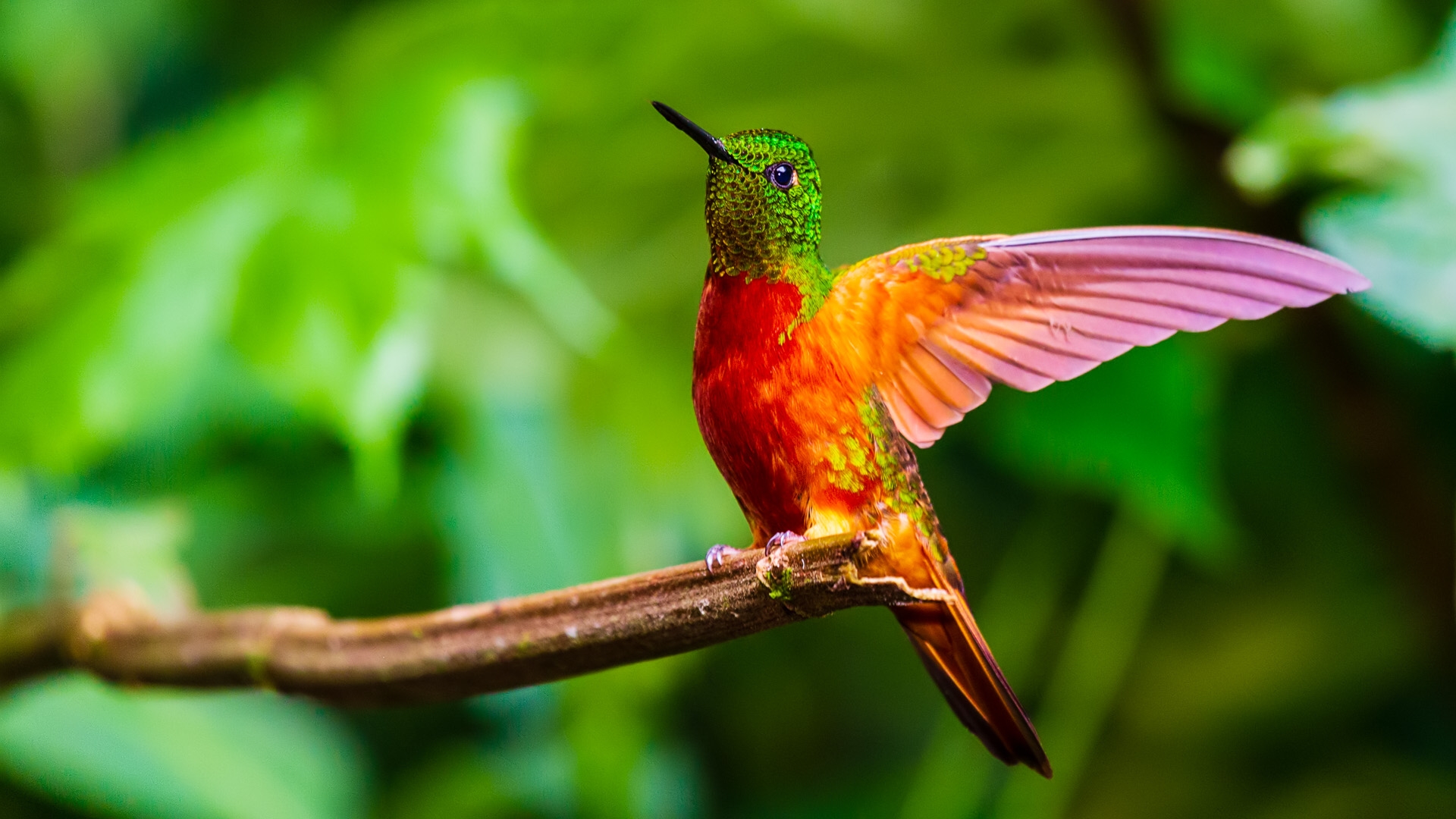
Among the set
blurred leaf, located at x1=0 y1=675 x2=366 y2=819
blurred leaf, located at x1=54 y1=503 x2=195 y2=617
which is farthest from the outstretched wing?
blurred leaf, located at x1=0 y1=675 x2=366 y2=819

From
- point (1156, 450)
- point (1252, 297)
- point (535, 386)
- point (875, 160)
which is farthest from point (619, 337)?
point (1252, 297)

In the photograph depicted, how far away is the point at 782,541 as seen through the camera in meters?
0.41

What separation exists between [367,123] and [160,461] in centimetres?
59

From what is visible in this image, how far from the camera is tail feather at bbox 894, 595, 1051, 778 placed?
1.35 ft

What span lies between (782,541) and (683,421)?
0.78 meters

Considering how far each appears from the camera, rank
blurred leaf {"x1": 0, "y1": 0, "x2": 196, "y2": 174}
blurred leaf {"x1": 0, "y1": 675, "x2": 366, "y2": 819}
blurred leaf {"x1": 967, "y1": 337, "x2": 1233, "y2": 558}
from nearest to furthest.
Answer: blurred leaf {"x1": 967, "y1": 337, "x2": 1233, "y2": 558}
blurred leaf {"x1": 0, "y1": 675, "x2": 366, "y2": 819}
blurred leaf {"x1": 0, "y1": 0, "x2": 196, "y2": 174}

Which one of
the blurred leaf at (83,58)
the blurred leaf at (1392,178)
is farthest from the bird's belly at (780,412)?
the blurred leaf at (83,58)

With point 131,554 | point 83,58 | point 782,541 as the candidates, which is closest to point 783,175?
point 782,541

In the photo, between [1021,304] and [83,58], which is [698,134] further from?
[83,58]

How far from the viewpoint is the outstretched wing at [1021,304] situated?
1.26ft

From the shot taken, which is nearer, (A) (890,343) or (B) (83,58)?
(A) (890,343)

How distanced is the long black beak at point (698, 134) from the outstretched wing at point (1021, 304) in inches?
2.7

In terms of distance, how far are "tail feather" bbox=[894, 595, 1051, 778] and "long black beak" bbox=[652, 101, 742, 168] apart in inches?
6.3

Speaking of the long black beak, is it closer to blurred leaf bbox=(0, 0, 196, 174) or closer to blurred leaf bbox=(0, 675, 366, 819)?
blurred leaf bbox=(0, 675, 366, 819)
